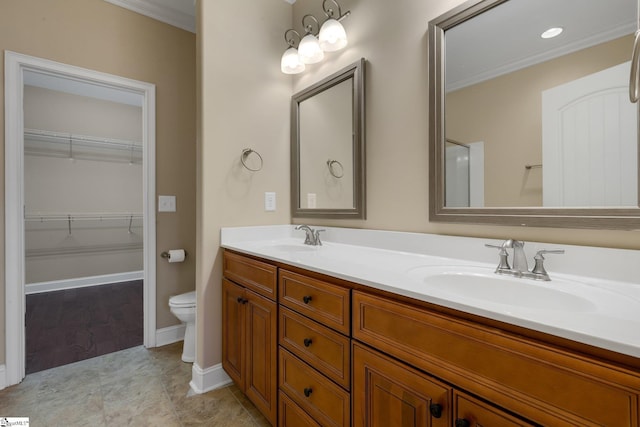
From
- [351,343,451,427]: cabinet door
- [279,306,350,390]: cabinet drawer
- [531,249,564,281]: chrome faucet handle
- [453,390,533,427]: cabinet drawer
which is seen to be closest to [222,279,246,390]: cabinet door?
[279,306,350,390]: cabinet drawer

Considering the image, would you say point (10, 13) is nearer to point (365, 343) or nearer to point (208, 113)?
point (208, 113)

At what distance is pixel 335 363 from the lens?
97 cm

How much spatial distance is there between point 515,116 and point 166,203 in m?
2.33

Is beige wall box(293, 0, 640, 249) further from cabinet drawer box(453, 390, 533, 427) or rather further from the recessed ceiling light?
cabinet drawer box(453, 390, 533, 427)

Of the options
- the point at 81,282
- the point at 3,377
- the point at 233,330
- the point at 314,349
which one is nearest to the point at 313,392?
the point at 314,349

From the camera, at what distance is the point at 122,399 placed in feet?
5.34

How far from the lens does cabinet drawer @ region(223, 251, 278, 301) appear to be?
130cm

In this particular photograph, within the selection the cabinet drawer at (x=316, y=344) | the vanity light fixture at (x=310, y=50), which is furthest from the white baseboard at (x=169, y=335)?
the vanity light fixture at (x=310, y=50)

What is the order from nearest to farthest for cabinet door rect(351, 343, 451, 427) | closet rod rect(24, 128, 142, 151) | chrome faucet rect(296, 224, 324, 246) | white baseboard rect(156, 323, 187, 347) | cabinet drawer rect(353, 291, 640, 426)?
cabinet drawer rect(353, 291, 640, 426), cabinet door rect(351, 343, 451, 427), chrome faucet rect(296, 224, 324, 246), white baseboard rect(156, 323, 187, 347), closet rod rect(24, 128, 142, 151)

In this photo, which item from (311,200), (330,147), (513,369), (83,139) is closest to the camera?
(513,369)

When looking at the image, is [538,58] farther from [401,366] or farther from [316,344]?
[316,344]

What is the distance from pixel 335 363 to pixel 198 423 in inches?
38.5

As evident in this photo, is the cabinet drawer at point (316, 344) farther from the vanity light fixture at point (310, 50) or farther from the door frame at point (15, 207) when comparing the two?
the door frame at point (15, 207)

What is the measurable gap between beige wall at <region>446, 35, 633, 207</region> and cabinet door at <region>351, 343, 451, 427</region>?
0.73m
